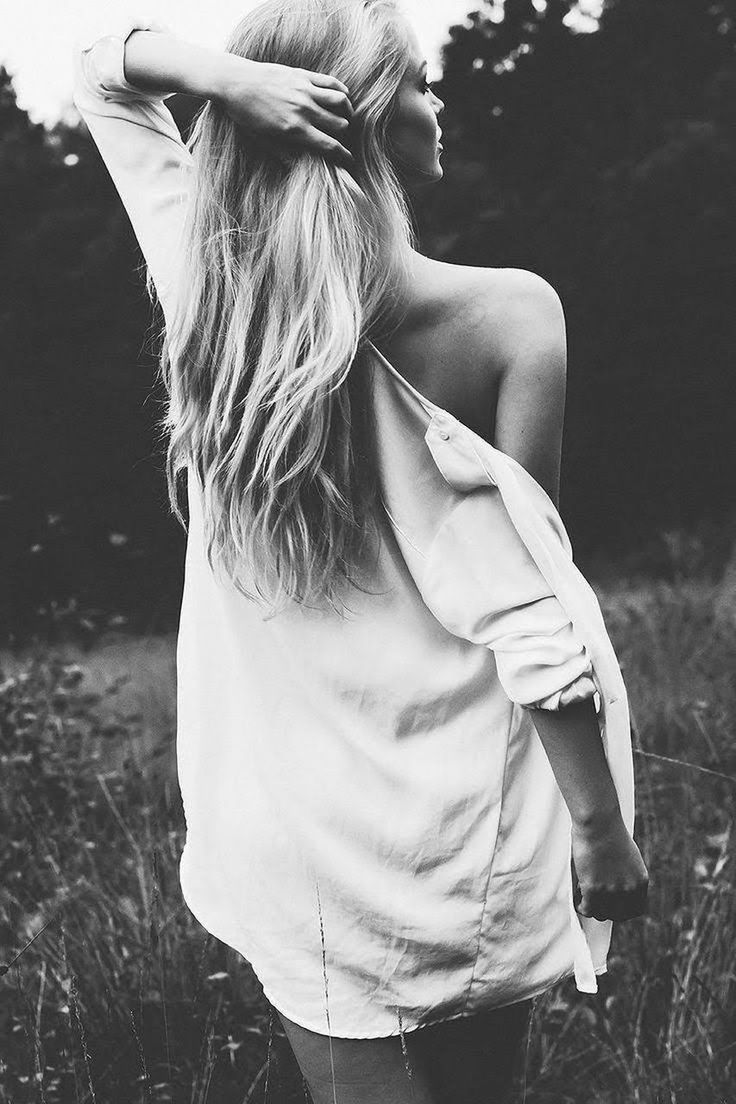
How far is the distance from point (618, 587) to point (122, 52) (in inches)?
320

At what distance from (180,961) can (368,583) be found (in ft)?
5.18

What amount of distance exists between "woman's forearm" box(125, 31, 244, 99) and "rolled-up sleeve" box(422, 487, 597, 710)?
23.9 inches

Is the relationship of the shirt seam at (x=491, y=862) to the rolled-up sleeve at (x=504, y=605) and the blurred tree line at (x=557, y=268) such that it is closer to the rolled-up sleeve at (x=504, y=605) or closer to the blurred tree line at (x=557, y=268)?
the rolled-up sleeve at (x=504, y=605)

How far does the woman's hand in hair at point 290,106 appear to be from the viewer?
4.22 feet

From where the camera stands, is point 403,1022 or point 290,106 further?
point 403,1022

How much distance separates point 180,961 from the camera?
261 centimetres

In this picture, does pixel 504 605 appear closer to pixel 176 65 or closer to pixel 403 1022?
pixel 403 1022

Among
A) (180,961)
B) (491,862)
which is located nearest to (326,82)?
(491,862)

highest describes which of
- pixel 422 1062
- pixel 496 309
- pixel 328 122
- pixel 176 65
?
pixel 176 65

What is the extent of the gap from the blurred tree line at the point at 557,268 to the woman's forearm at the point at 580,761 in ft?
29.0

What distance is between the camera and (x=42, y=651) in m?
4.53

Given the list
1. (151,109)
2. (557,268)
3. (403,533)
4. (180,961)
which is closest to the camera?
(403,533)

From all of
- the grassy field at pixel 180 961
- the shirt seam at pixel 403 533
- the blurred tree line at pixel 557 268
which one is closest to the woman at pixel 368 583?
the shirt seam at pixel 403 533

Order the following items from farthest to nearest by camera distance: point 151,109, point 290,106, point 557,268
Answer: point 557,268 < point 151,109 < point 290,106
